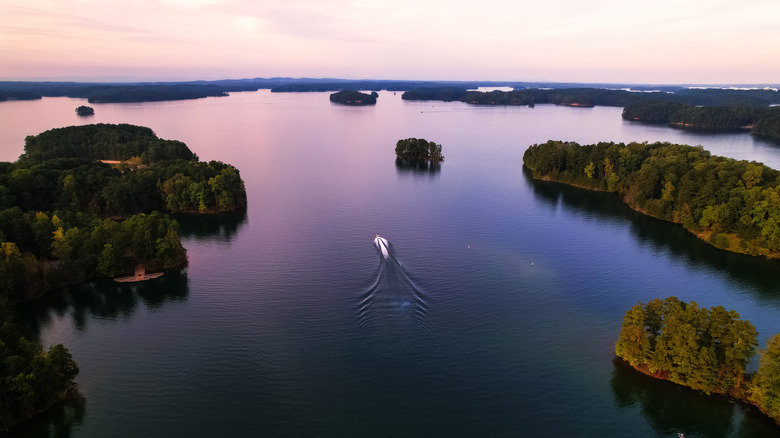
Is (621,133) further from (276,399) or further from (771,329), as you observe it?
(276,399)

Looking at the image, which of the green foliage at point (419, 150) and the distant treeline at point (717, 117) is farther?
the distant treeline at point (717, 117)

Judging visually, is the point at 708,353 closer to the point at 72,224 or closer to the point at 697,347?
the point at 697,347

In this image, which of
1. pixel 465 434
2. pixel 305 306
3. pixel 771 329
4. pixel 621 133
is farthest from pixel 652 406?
pixel 621 133

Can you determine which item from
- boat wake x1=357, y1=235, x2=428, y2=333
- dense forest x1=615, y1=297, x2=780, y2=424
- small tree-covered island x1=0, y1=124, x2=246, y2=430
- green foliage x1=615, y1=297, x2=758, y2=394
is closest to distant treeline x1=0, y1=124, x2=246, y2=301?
small tree-covered island x1=0, y1=124, x2=246, y2=430

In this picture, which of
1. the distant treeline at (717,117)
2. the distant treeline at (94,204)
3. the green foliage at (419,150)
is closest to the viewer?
the distant treeline at (94,204)

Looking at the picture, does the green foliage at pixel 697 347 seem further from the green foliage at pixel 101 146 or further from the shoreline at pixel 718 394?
the green foliage at pixel 101 146

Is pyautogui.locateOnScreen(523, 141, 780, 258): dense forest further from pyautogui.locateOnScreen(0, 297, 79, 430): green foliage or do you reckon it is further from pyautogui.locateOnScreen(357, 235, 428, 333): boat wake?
pyautogui.locateOnScreen(0, 297, 79, 430): green foliage

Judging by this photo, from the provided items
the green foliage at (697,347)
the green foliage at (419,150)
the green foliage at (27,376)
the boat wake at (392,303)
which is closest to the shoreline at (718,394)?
the green foliage at (697,347)
